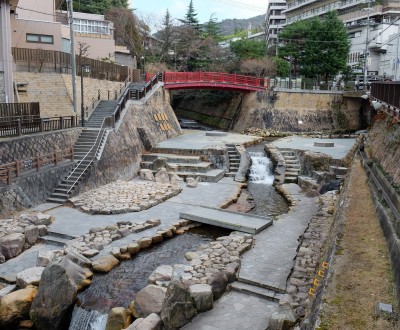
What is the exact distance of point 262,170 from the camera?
2839 centimetres

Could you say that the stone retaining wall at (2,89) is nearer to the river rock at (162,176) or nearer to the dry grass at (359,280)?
the river rock at (162,176)

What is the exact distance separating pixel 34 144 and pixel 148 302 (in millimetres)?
12819

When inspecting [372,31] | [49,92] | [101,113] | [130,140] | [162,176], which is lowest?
[162,176]

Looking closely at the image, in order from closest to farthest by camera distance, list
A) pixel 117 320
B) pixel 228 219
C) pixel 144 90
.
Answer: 1. pixel 117 320
2. pixel 228 219
3. pixel 144 90

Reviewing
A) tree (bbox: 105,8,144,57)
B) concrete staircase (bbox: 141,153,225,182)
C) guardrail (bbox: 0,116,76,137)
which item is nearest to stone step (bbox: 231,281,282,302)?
concrete staircase (bbox: 141,153,225,182)

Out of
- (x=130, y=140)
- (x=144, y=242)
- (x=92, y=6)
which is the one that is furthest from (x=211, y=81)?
(x=144, y=242)

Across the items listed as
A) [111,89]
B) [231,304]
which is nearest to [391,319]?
[231,304]

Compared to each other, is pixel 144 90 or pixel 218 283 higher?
pixel 144 90

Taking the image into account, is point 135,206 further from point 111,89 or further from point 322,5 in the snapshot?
point 322,5

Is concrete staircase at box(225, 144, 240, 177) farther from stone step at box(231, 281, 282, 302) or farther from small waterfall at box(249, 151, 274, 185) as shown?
stone step at box(231, 281, 282, 302)

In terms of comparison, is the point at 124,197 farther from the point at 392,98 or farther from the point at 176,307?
the point at 392,98

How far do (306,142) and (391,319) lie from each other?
1095 inches

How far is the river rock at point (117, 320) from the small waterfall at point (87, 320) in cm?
52

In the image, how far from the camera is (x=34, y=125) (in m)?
21.2
